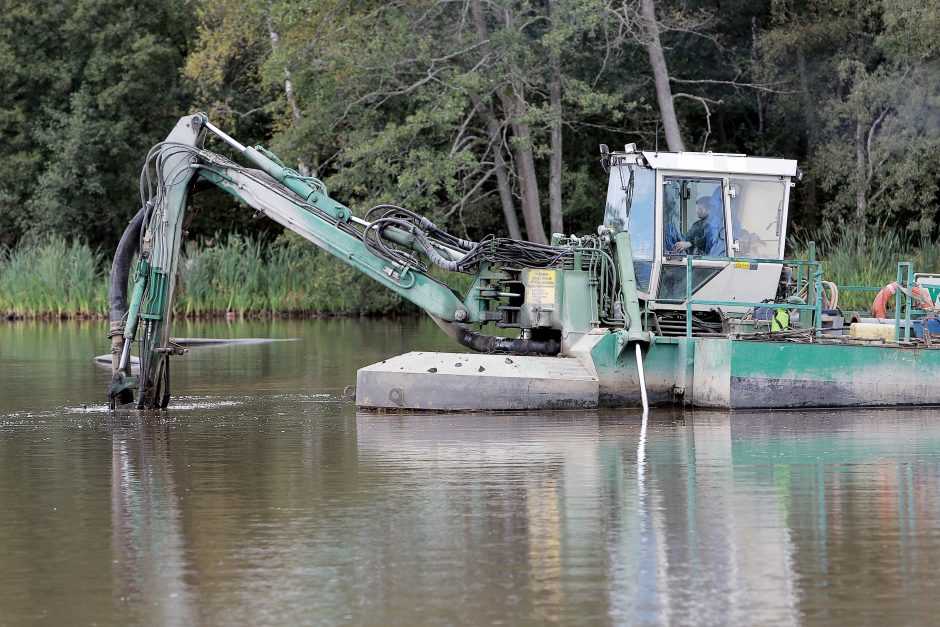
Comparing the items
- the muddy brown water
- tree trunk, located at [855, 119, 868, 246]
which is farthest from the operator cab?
tree trunk, located at [855, 119, 868, 246]

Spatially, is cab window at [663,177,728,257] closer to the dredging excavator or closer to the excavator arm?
the dredging excavator

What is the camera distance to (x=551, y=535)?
1035 cm

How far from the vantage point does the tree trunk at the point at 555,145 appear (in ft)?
128

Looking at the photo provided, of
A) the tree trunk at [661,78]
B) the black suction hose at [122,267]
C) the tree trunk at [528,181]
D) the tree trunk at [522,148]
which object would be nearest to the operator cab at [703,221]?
the black suction hose at [122,267]

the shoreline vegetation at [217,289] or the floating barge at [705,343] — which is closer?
the floating barge at [705,343]

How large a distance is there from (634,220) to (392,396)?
12.1 ft

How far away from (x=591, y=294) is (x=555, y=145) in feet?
73.7

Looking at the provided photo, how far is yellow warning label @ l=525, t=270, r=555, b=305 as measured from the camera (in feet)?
59.9

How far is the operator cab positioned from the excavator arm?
62cm

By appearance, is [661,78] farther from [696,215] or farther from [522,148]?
[696,215]

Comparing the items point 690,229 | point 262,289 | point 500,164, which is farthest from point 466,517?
point 262,289

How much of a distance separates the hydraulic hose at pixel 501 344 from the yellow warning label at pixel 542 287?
0.59 meters

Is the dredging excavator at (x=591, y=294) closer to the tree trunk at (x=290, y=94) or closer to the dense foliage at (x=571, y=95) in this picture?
the dense foliage at (x=571, y=95)

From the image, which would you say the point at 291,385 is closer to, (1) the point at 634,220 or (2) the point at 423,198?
(1) the point at 634,220
